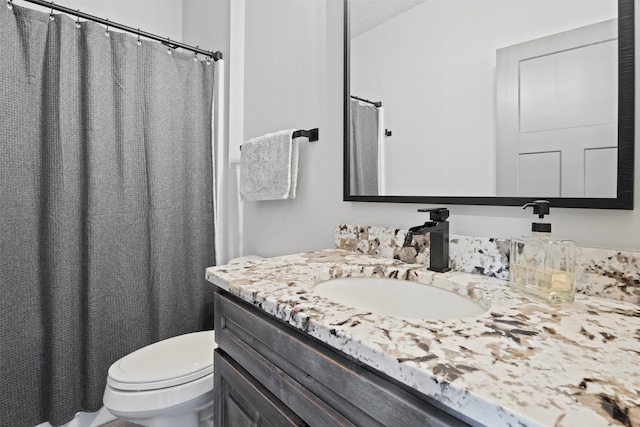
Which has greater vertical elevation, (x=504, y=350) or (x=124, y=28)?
(x=124, y=28)

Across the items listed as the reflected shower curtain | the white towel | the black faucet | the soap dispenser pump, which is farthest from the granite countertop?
the white towel

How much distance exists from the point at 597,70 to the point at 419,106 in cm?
45

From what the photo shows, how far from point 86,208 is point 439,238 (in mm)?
1497

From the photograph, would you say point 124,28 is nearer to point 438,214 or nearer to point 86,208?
point 86,208

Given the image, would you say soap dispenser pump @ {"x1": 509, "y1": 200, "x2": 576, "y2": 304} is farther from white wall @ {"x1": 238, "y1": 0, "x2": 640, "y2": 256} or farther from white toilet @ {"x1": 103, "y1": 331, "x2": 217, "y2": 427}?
white toilet @ {"x1": 103, "y1": 331, "x2": 217, "y2": 427}

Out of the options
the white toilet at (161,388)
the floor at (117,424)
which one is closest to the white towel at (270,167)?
the white toilet at (161,388)

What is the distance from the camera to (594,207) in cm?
71

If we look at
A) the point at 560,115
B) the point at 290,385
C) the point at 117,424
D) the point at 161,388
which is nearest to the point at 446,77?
the point at 560,115

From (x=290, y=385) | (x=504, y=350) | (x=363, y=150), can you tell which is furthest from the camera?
(x=363, y=150)

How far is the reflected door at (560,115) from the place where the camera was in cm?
71

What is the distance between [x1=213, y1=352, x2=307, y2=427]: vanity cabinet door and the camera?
65 cm

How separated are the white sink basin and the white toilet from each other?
624 millimetres

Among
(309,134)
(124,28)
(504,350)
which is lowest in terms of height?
(504,350)

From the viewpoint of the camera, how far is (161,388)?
1082 mm
